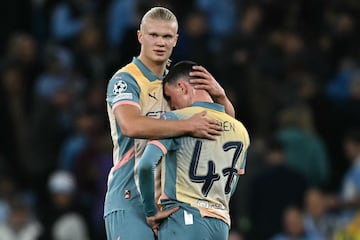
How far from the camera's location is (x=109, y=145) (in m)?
14.3

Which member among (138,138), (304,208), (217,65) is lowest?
(304,208)

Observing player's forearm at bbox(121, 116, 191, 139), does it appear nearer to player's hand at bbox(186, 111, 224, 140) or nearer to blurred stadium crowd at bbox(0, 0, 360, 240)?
player's hand at bbox(186, 111, 224, 140)

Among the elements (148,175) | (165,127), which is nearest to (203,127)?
(165,127)

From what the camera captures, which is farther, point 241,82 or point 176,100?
point 241,82

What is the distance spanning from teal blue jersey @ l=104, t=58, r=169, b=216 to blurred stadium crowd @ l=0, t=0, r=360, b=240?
5.03 meters

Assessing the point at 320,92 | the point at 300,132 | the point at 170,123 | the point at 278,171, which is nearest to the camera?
the point at 170,123

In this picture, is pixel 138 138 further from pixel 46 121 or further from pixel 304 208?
pixel 46 121

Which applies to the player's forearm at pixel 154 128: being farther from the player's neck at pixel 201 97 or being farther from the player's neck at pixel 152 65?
the player's neck at pixel 152 65

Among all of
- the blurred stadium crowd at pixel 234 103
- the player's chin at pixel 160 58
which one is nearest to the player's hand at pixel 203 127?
the player's chin at pixel 160 58

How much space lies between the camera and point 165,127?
762cm

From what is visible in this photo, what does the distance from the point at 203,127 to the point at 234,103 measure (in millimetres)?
6803

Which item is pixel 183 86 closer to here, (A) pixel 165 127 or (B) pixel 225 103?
(A) pixel 165 127

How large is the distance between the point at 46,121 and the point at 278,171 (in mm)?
3208

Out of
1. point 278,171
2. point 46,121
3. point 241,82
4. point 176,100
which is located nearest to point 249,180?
point 278,171
